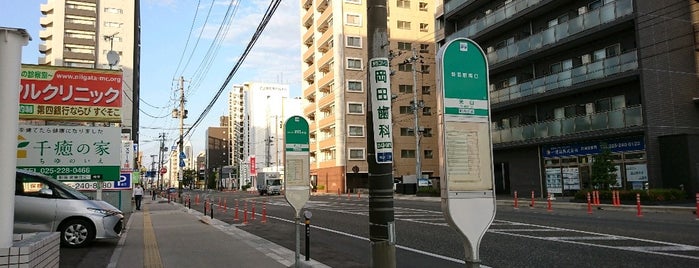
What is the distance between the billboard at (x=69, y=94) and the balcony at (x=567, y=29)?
24108 mm

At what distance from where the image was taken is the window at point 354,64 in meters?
62.1

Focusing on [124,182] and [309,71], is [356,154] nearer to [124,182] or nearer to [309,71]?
[309,71]

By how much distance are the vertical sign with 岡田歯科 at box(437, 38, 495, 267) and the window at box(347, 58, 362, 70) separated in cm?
5825

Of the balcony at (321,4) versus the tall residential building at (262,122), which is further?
the tall residential building at (262,122)

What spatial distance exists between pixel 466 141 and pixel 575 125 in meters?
27.8

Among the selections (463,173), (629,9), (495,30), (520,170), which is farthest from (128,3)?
(463,173)

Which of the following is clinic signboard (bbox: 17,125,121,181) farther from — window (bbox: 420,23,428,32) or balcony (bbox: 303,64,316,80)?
balcony (bbox: 303,64,316,80)

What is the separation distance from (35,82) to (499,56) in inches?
1124

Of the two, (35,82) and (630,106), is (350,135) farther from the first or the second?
(35,82)

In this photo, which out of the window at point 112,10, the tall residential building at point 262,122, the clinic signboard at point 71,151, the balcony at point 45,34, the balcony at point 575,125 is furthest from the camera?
the tall residential building at point 262,122

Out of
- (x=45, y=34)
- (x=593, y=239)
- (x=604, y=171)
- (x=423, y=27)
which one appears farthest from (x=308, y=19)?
(x=593, y=239)

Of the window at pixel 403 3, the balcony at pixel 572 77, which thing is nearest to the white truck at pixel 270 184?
the window at pixel 403 3

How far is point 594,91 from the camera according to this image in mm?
29109

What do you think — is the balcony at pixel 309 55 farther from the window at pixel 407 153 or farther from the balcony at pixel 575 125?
the balcony at pixel 575 125
